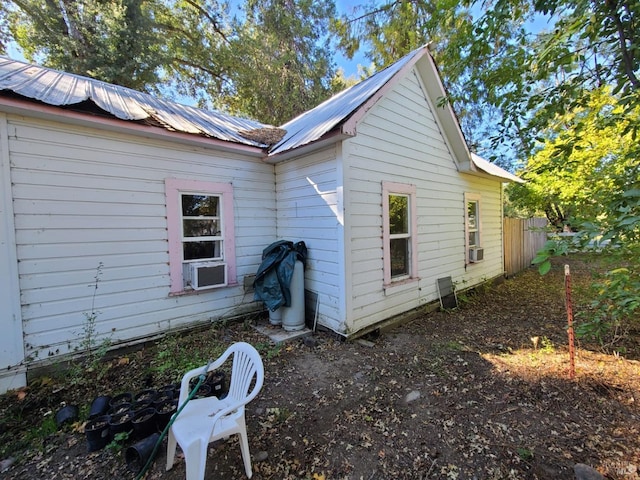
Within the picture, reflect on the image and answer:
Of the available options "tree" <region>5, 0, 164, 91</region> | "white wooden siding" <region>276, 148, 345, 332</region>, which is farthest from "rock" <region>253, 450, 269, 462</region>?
"tree" <region>5, 0, 164, 91</region>

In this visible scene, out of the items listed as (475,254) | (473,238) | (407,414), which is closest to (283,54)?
(473,238)

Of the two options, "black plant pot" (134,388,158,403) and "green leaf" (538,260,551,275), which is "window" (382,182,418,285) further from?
"black plant pot" (134,388,158,403)

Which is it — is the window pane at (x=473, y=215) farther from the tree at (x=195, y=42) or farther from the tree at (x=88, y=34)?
the tree at (x=88, y=34)

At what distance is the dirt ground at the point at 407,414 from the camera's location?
216cm

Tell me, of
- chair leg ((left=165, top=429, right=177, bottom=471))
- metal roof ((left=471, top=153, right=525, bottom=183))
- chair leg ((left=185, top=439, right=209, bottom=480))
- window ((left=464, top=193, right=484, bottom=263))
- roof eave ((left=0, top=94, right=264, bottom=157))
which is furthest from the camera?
metal roof ((left=471, top=153, right=525, bottom=183))

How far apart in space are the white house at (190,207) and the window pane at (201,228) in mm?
17

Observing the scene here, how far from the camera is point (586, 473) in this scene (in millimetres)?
1994

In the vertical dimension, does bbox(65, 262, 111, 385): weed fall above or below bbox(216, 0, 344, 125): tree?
below

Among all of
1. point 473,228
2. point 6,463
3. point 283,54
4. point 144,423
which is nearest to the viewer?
point 6,463

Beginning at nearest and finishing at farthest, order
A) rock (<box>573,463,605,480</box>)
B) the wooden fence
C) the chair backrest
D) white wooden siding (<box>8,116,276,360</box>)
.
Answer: rock (<box>573,463,605,480</box>), the chair backrest, white wooden siding (<box>8,116,276,360</box>), the wooden fence

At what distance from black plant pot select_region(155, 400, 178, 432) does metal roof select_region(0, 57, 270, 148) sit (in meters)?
3.44

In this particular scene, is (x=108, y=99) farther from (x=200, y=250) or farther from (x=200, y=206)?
(x=200, y=250)

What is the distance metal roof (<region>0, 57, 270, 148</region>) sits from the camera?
340cm

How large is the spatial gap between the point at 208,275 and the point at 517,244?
10.4 meters
